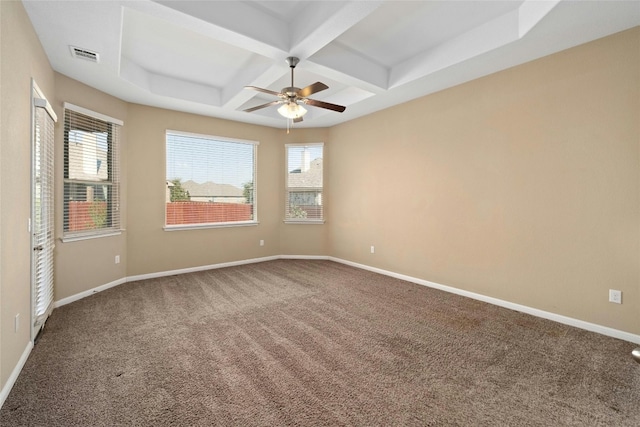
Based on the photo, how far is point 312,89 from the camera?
296 cm

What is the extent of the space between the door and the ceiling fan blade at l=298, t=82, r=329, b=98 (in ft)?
7.62

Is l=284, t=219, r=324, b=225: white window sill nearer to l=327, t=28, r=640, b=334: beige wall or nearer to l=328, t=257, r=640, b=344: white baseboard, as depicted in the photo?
l=327, t=28, r=640, b=334: beige wall

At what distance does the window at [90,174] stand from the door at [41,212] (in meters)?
0.43

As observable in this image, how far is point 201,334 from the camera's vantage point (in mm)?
2803

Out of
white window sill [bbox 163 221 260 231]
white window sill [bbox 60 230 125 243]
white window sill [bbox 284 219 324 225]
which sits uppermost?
white window sill [bbox 284 219 324 225]

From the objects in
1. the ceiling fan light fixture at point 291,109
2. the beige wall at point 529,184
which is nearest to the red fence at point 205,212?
the beige wall at point 529,184

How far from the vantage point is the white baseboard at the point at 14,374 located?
1.86 metres

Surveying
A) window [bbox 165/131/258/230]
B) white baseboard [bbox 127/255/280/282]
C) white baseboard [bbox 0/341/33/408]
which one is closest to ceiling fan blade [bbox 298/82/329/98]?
window [bbox 165/131/258/230]

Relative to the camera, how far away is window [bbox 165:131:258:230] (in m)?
4.99

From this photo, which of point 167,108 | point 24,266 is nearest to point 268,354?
point 24,266

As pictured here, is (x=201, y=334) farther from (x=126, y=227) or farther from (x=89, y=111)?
(x=89, y=111)

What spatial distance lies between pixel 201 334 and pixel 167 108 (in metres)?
3.77

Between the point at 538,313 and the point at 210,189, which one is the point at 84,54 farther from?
the point at 538,313

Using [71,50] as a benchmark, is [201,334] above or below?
below
